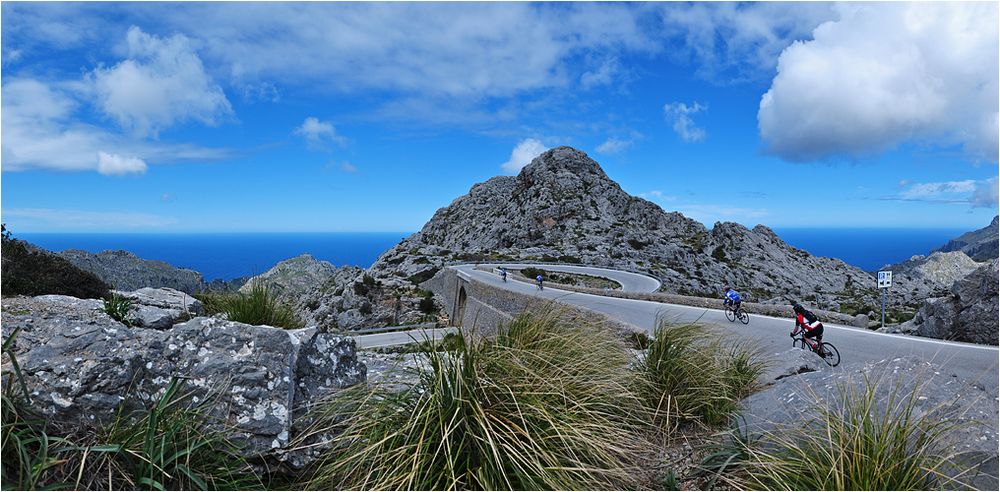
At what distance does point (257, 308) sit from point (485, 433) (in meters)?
6.79

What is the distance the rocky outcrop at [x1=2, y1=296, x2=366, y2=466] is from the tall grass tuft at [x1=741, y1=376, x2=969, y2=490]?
3.46 metres

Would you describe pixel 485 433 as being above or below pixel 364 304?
above

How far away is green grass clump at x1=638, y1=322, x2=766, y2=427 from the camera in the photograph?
17.1 feet

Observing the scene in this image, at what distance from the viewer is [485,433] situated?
3648 millimetres

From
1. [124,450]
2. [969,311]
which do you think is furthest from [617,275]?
[124,450]

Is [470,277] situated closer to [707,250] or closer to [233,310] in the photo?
[233,310]

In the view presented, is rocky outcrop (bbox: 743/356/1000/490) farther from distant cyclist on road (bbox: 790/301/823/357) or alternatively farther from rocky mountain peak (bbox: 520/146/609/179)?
rocky mountain peak (bbox: 520/146/609/179)

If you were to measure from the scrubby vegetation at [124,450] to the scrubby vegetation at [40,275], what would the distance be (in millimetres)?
9985

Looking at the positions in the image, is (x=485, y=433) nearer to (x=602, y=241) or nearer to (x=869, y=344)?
(x=869, y=344)

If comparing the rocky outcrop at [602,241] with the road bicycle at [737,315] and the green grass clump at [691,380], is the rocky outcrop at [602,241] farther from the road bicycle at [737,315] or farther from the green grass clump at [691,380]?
the green grass clump at [691,380]

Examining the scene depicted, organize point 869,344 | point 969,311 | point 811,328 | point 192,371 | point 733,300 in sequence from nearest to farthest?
1. point 192,371
2. point 811,328
3. point 969,311
4. point 869,344
5. point 733,300

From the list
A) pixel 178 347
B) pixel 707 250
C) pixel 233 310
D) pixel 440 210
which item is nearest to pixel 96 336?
pixel 178 347

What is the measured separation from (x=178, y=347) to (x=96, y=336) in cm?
53

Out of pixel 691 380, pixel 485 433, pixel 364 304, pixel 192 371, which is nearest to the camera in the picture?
pixel 485 433
